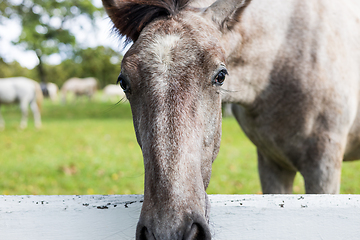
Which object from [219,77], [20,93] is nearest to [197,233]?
[219,77]

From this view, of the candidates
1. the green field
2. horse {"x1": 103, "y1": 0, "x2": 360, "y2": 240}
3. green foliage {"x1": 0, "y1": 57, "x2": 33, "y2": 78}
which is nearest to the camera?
horse {"x1": 103, "y1": 0, "x2": 360, "y2": 240}

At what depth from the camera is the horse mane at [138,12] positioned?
5.43ft

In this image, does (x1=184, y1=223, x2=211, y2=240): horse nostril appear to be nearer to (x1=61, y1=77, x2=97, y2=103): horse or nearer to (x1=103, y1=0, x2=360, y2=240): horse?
(x1=103, y1=0, x2=360, y2=240): horse

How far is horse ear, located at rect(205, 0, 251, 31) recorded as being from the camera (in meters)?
1.77

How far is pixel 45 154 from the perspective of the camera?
7414mm

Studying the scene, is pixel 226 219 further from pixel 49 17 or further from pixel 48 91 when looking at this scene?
pixel 48 91

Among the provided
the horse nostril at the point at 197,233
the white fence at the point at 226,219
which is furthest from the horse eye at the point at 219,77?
the horse nostril at the point at 197,233

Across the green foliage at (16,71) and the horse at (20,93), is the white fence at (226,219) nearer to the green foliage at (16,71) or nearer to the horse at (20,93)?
the horse at (20,93)

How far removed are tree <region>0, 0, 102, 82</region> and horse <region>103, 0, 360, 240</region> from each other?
16.7 metres

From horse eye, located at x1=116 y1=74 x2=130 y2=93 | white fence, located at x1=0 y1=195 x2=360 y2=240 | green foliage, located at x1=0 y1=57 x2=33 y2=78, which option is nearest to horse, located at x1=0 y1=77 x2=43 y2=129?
horse eye, located at x1=116 y1=74 x2=130 y2=93

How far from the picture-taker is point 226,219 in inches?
48.8

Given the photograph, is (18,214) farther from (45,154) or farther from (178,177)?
(45,154)

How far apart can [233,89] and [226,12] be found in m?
0.60

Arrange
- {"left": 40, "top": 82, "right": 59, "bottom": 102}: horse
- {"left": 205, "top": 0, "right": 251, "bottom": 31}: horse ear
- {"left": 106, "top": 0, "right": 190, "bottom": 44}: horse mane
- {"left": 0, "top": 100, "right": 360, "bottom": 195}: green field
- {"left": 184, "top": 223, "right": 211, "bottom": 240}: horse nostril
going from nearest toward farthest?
{"left": 184, "top": 223, "right": 211, "bottom": 240}: horse nostril, {"left": 106, "top": 0, "right": 190, "bottom": 44}: horse mane, {"left": 205, "top": 0, "right": 251, "bottom": 31}: horse ear, {"left": 0, "top": 100, "right": 360, "bottom": 195}: green field, {"left": 40, "top": 82, "right": 59, "bottom": 102}: horse
